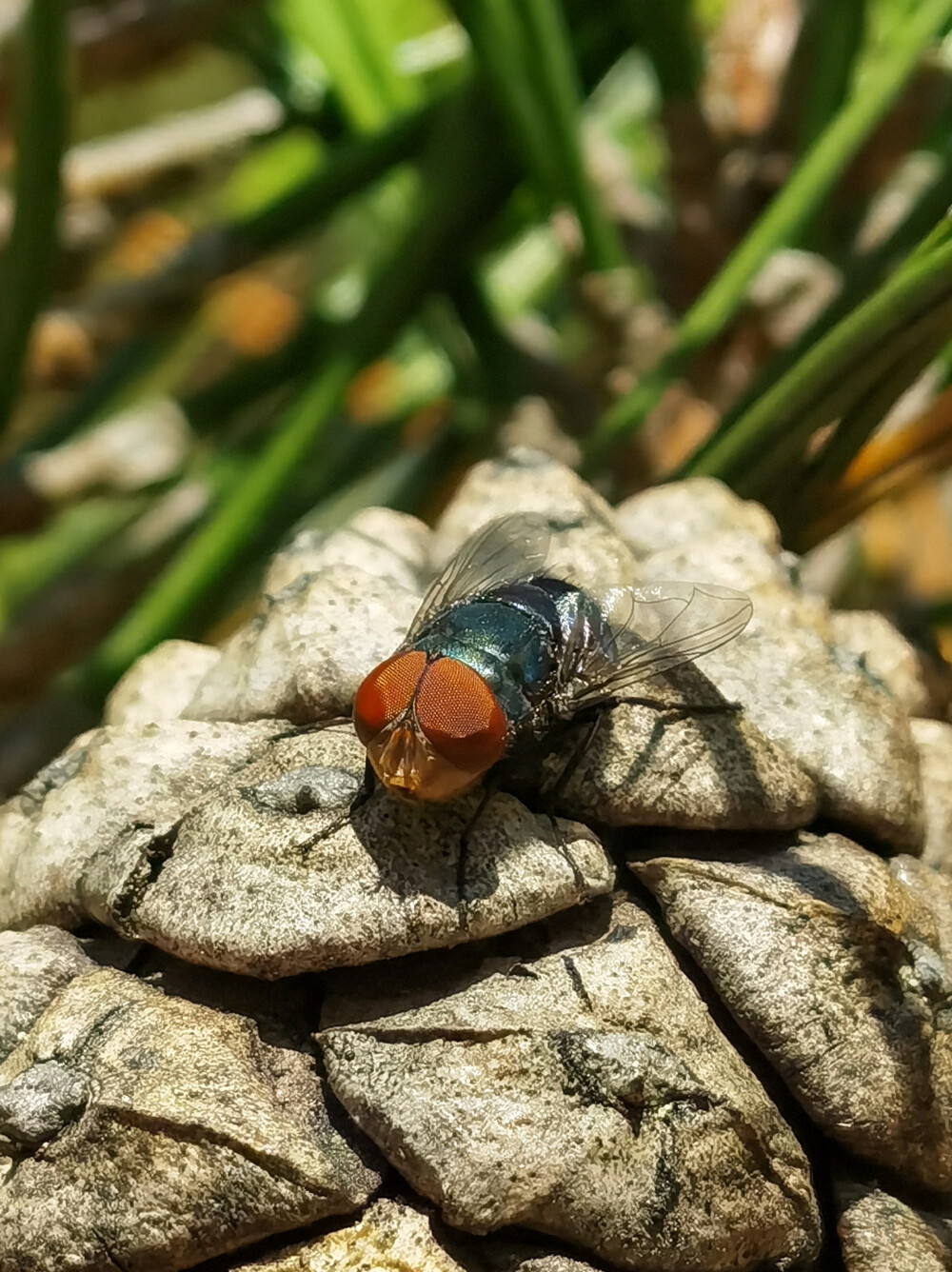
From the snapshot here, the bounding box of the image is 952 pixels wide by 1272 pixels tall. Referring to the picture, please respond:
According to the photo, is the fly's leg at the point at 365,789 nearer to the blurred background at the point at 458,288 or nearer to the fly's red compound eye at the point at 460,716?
the fly's red compound eye at the point at 460,716

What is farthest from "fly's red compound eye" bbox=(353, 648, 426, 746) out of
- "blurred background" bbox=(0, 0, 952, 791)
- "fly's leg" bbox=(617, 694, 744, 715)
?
"blurred background" bbox=(0, 0, 952, 791)

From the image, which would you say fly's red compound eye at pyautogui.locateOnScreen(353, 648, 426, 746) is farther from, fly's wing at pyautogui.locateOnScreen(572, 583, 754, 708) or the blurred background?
the blurred background

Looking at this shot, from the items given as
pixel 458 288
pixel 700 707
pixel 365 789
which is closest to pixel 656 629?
pixel 700 707

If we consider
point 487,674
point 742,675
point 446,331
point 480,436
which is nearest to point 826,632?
point 742,675

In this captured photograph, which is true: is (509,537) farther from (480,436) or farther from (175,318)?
(175,318)

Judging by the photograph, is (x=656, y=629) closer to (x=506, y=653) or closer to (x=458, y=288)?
(x=506, y=653)

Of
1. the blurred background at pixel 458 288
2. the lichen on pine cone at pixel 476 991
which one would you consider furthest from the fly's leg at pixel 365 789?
the blurred background at pixel 458 288
